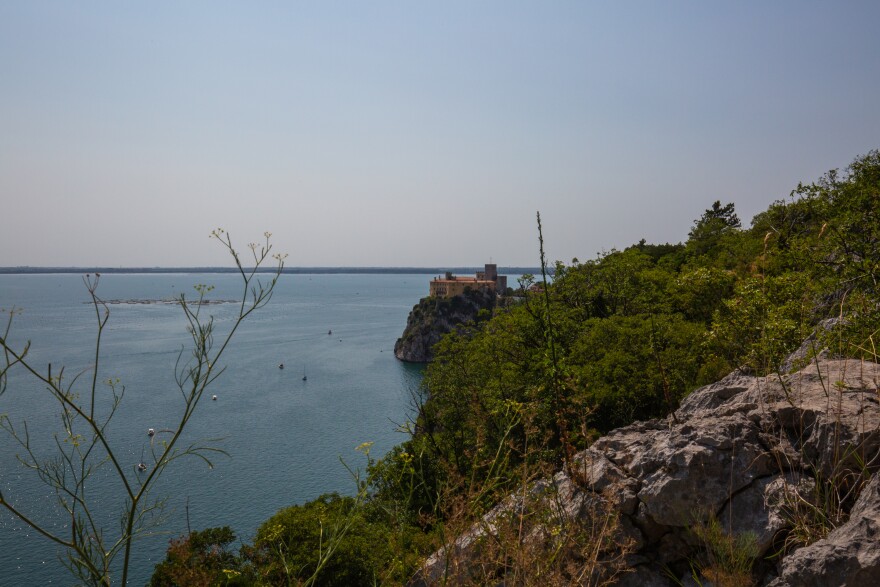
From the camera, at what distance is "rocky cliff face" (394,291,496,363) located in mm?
89738

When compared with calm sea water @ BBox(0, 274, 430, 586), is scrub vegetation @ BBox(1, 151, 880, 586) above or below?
above

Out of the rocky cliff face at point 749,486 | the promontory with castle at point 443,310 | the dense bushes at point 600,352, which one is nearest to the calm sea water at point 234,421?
the dense bushes at point 600,352

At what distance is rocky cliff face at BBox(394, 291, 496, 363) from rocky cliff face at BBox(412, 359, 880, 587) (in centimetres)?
7684

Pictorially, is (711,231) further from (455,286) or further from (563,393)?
(455,286)

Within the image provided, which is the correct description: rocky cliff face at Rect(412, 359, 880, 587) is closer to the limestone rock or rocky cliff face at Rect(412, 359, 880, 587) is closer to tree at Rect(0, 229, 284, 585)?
the limestone rock

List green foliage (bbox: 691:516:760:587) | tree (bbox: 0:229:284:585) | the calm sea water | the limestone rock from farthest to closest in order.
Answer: the calm sea water < green foliage (bbox: 691:516:760:587) < the limestone rock < tree (bbox: 0:229:284:585)

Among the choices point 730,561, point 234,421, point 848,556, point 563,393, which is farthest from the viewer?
point 234,421

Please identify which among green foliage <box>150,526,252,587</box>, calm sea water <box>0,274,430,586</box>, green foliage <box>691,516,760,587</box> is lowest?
calm sea water <box>0,274,430,586</box>

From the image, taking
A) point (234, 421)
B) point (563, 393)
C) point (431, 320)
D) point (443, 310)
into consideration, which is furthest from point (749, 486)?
point (443, 310)

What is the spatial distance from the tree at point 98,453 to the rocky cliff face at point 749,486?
7.56ft

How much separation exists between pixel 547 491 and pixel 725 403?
12.9ft

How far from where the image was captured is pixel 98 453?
133 feet

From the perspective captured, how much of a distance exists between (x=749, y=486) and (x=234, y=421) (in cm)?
5066

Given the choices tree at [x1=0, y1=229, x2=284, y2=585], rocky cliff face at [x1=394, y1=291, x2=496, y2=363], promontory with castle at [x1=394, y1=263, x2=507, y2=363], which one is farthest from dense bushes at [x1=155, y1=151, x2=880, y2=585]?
rocky cliff face at [x1=394, y1=291, x2=496, y2=363]
